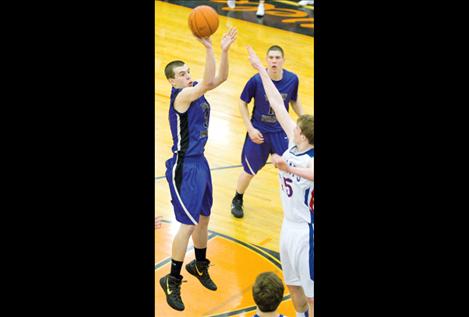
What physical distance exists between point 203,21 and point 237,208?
113 inches

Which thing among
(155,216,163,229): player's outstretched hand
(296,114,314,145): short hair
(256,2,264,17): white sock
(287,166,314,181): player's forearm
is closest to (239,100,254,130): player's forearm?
(155,216,163,229): player's outstretched hand

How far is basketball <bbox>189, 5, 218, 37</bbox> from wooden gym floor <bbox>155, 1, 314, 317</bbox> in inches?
86.4

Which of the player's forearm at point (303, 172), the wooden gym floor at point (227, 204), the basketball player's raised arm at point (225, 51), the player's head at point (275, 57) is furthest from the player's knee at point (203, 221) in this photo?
the player's head at point (275, 57)

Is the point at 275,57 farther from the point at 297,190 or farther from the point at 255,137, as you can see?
Result: the point at 297,190

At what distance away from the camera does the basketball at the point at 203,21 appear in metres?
4.62

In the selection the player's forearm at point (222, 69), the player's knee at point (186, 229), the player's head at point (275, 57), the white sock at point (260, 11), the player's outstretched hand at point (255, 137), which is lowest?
the player's knee at point (186, 229)

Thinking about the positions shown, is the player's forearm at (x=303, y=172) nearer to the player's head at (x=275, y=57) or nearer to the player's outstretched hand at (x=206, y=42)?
the player's outstretched hand at (x=206, y=42)

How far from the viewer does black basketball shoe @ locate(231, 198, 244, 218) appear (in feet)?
23.1

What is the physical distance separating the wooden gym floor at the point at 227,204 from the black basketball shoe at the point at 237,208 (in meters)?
0.06

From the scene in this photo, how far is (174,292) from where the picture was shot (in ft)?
17.6

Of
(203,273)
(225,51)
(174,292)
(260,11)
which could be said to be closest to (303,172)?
(225,51)

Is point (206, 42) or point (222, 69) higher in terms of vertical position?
point (206, 42)

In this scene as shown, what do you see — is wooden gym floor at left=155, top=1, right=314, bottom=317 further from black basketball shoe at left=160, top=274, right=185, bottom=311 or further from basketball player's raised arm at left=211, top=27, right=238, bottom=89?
basketball player's raised arm at left=211, top=27, right=238, bottom=89

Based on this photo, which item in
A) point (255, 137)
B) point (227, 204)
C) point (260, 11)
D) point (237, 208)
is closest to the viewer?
point (255, 137)
